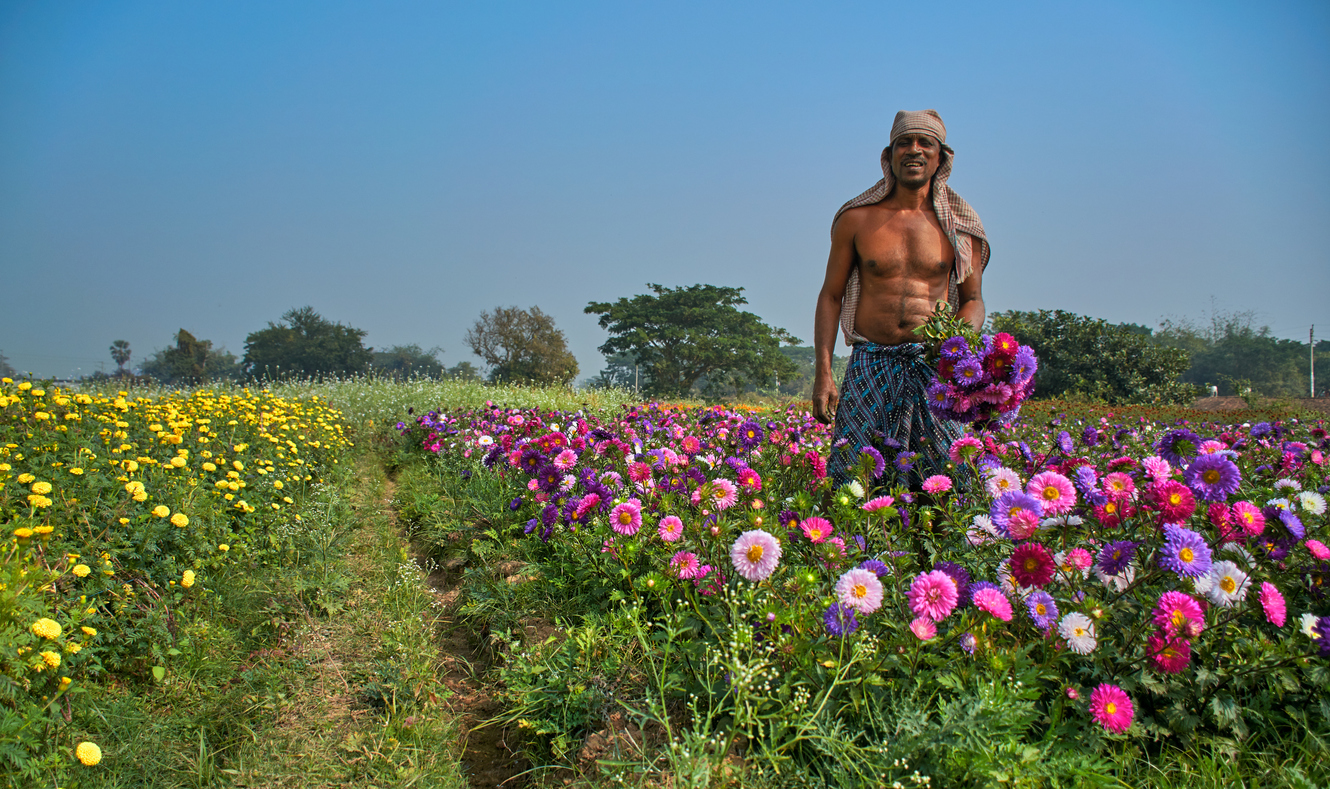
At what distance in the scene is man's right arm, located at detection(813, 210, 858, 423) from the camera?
2967 mm

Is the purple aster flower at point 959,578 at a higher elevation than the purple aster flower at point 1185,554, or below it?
below

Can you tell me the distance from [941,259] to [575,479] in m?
1.91

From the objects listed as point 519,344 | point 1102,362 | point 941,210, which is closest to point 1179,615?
point 941,210

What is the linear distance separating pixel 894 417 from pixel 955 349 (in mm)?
626

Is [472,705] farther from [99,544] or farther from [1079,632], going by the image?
[1079,632]

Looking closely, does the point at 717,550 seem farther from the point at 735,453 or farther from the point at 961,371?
the point at 735,453

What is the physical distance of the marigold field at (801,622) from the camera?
4.20 ft

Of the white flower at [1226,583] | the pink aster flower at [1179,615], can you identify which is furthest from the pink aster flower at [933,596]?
the white flower at [1226,583]

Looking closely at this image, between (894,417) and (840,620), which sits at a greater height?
(894,417)

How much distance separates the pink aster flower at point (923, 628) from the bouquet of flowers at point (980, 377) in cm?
101

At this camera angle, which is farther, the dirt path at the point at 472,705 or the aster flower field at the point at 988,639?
the dirt path at the point at 472,705

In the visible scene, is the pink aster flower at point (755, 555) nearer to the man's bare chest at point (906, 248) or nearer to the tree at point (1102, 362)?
the man's bare chest at point (906, 248)

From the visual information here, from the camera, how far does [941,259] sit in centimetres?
288

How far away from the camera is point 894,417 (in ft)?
8.77
